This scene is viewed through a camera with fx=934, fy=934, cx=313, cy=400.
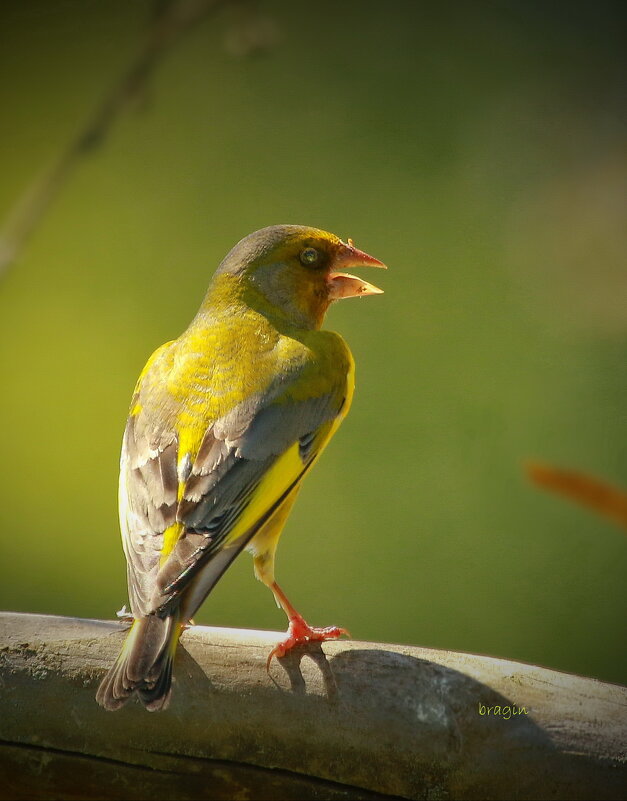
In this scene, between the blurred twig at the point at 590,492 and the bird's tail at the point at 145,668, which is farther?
the bird's tail at the point at 145,668

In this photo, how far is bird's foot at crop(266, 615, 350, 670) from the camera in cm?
197

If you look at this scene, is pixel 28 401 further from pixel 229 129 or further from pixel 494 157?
pixel 494 157

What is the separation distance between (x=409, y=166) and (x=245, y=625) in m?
2.00

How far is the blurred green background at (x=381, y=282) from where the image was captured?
3711 mm

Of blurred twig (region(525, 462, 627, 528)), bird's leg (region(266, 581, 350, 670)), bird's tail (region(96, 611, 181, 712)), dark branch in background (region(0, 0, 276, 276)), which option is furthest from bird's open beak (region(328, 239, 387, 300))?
blurred twig (region(525, 462, 627, 528))

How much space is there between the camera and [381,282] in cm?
376

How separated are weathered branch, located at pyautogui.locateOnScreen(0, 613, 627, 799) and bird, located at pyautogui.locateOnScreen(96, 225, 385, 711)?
0.49ft

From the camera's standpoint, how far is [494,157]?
3.90m

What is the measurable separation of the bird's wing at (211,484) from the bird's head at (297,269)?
0.31 metres

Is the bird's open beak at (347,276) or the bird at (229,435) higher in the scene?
the bird's open beak at (347,276)

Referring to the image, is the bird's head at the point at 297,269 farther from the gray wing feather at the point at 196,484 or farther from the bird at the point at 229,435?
the gray wing feather at the point at 196,484

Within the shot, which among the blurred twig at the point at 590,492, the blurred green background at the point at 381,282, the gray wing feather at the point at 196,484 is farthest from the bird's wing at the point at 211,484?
the blurred green background at the point at 381,282

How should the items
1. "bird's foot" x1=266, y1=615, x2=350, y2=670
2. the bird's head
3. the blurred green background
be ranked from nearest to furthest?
"bird's foot" x1=266, y1=615, x2=350, y2=670 < the bird's head < the blurred green background

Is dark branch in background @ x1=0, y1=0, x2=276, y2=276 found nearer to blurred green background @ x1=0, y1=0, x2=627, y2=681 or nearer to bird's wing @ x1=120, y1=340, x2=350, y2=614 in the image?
blurred green background @ x1=0, y1=0, x2=627, y2=681
